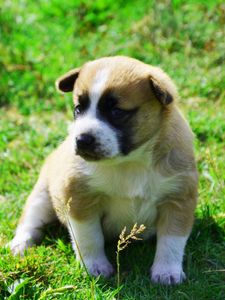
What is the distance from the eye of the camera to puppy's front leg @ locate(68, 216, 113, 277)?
15.3 ft

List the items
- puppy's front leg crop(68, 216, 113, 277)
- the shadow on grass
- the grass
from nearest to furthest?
1. the shadow on grass
2. the grass
3. puppy's front leg crop(68, 216, 113, 277)

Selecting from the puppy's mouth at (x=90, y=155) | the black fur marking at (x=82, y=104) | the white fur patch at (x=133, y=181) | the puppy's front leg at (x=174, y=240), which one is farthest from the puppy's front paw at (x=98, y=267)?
the black fur marking at (x=82, y=104)

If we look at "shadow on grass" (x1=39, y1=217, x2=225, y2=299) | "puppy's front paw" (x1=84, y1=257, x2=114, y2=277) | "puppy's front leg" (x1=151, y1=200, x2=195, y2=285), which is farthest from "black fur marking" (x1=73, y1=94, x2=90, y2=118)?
"shadow on grass" (x1=39, y1=217, x2=225, y2=299)

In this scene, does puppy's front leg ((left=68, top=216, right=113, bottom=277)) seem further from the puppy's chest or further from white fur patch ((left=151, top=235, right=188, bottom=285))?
white fur patch ((left=151, top=235, right=188, bottom=285))

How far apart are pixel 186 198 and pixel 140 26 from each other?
4.11m

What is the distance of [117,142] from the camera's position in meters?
4.32

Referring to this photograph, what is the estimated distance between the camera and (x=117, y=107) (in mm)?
4316

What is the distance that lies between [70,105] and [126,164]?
9.31 ft

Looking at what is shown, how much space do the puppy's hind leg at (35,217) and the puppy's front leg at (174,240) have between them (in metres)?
1.10

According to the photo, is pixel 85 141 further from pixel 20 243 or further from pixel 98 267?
pixel 20 243

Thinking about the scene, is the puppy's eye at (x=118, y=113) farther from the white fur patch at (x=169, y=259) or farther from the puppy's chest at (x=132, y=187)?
the white fur patch at (x=169, y=259)

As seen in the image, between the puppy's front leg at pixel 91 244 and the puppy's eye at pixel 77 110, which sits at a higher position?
the puppy's eye at pixel 77 110

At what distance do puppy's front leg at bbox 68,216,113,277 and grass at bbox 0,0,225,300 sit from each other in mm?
111

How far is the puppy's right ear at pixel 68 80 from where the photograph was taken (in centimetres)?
483
